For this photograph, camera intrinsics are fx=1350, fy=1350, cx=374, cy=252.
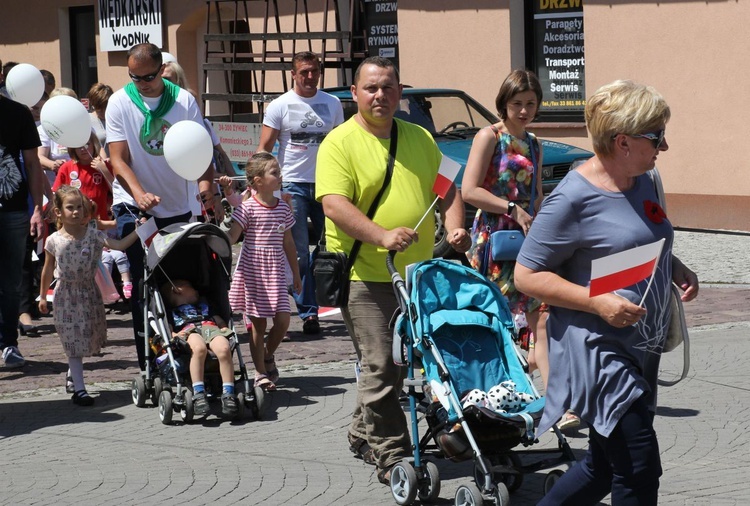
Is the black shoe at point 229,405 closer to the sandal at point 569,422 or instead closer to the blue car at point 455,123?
the sandal at point 569,422

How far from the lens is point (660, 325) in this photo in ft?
14.3

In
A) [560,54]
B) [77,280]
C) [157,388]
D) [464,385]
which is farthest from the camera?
[560,54]

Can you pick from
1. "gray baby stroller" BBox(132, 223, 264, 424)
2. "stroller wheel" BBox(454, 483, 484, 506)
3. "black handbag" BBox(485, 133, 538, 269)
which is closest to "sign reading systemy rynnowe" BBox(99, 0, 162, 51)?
"gray baby stroller" BBox(132, 223, 264, 424)

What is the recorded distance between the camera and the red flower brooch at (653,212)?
4316 mm

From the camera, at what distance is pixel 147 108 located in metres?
8.30

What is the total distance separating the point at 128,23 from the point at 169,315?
1841cm

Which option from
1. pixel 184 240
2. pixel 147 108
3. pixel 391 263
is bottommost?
pixel 184 240

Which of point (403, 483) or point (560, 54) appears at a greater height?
point (560, 54)

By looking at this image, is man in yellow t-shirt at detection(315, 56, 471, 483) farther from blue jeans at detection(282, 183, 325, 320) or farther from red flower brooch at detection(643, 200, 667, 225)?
blue jeans at detection(282, 183, 325, 320)

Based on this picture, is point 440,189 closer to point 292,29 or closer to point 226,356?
point 226,356

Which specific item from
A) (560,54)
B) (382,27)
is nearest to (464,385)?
(560,54)

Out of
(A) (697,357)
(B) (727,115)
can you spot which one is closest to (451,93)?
(B) (727,115)

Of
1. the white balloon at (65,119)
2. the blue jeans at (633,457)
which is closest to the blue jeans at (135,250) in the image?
the white balloon at (65,119)

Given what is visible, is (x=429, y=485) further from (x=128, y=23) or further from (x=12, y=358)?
(x=128, y=23)
